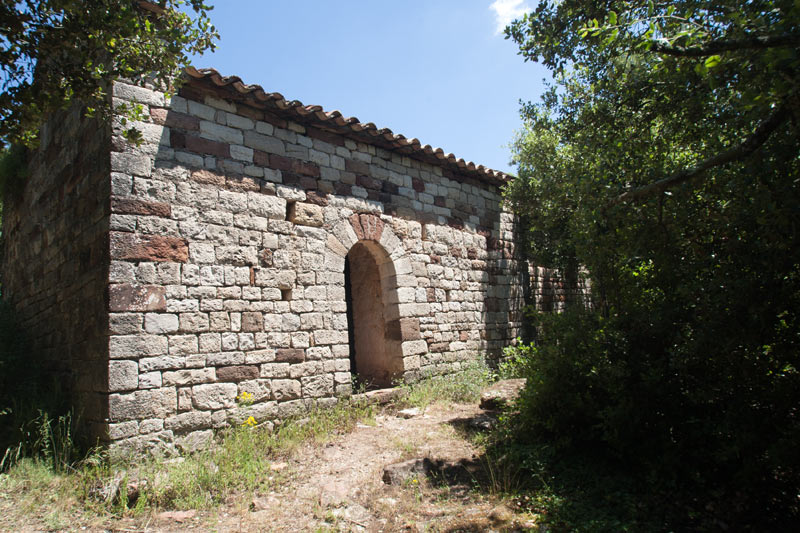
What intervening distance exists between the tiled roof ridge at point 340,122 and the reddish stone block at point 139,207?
57.2 inches

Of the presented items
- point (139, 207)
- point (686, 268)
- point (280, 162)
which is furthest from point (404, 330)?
point (686, 268)

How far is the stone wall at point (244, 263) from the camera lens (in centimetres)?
446

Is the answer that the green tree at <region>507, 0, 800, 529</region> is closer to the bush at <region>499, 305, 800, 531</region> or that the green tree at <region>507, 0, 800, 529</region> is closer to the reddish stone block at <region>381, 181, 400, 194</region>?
the bush at <region>499, 305, 800, 531</region>

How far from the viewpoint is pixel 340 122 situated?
6207mm

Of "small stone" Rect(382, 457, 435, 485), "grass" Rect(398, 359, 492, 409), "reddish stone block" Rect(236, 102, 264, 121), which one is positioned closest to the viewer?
"small stone" Rect(382, 457, 435, 485)

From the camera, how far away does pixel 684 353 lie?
3.65 meters

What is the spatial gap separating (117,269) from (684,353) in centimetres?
494

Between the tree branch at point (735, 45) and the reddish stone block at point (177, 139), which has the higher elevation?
the reddish stone block at point (177, 139)

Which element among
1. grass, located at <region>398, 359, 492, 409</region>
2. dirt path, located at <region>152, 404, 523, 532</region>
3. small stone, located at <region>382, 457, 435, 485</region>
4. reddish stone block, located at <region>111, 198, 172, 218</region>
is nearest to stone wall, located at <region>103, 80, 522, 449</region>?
reddish stone block, located at <region>111, 198, 172, 218</region>

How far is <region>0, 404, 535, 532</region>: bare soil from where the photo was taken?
3.44 meters

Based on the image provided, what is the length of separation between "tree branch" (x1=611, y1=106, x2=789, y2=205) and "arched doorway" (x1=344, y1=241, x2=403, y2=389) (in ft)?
12.9

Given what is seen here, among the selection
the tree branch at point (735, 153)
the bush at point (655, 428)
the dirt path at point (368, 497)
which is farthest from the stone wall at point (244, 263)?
the tree branch at point (735, 153)

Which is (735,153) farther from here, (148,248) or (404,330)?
(148,248)

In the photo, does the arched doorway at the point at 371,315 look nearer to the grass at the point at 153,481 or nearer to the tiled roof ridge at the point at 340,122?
the tiled roof ridge at the point at 340,122
